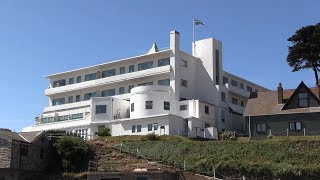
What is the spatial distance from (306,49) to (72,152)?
34.0m

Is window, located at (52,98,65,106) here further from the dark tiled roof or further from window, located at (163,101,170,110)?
the dark tiled roof

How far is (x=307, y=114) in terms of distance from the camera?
62.4m

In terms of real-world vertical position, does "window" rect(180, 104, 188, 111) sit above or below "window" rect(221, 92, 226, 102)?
below

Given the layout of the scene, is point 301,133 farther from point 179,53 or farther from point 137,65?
point 137,65

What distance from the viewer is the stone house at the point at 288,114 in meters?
62.2

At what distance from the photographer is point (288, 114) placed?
6344cm

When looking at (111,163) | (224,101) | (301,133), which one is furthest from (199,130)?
(111,163)

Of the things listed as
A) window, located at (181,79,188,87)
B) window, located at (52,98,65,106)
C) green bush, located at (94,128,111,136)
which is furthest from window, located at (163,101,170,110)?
window, located at (52,98,65,106)

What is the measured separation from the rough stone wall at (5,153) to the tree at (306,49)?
3874 centimetres

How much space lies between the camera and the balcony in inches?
3041

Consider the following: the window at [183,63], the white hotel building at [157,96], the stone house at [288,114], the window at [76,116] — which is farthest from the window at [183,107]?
the window at [76,116]

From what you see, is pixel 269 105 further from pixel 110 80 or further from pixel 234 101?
pixel 110 80

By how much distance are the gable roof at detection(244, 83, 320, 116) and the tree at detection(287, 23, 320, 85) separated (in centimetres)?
664

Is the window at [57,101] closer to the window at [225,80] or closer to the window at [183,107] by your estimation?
the window at [183,107]
